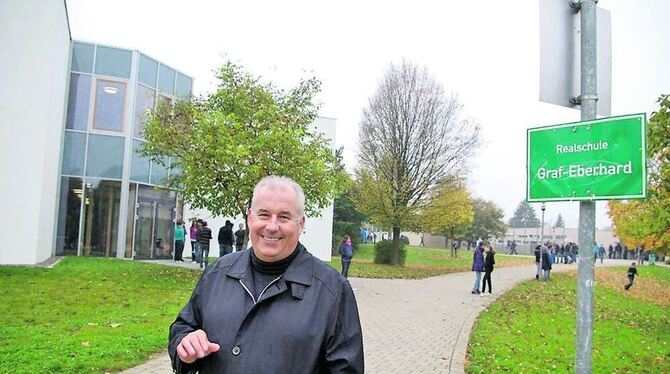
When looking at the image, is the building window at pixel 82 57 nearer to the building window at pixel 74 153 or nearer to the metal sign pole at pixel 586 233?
the building window at pixel 74 153

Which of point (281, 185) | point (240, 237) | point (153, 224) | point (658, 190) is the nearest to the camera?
point (281, 185)

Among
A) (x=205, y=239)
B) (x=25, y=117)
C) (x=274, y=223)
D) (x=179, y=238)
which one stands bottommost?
(x=179, y=238)

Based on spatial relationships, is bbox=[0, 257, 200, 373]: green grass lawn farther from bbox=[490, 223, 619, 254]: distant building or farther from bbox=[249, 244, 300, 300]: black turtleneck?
bbox=[490, 223, 619, 254]: distant building

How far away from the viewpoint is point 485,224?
67.5m

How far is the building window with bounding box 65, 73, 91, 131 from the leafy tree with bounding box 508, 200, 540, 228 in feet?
411

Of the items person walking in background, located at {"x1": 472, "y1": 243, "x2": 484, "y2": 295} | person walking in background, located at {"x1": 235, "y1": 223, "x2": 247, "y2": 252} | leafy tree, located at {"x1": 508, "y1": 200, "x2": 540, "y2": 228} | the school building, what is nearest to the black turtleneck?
person walking in background, located at {"x1": 472, "y1": 243, "x2": 484, "y2": 295}

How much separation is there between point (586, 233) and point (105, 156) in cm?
2170

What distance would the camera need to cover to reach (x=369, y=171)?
29.4 meters

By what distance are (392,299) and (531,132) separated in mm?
12618

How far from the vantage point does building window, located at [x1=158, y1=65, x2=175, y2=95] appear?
23.5 meters

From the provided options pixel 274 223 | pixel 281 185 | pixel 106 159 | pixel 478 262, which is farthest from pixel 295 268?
pixel 106 159

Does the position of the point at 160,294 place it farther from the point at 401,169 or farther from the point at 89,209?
the point at 401,169

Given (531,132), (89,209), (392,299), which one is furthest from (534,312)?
(89,209)

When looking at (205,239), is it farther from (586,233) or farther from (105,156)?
(586,233)
